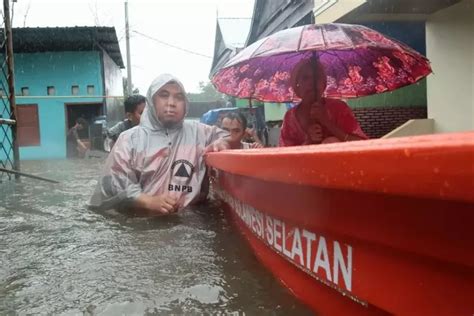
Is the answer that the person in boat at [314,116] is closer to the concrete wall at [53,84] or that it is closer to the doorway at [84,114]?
the doorway at [84,114]

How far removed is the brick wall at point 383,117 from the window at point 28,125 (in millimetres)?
11691

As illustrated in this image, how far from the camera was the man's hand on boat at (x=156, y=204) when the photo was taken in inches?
137

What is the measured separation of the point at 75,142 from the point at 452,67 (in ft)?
42.9

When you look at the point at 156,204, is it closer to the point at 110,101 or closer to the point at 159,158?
the point at 159,158

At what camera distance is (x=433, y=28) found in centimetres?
629

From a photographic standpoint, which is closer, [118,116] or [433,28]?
[433,28]

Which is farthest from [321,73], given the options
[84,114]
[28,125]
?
[84,114]

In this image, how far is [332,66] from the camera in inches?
162

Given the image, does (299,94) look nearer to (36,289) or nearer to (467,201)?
(36,289)

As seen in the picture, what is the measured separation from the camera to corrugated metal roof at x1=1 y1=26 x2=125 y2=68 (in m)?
14.1

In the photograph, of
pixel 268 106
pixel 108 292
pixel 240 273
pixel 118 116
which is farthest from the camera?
pixel 118 116

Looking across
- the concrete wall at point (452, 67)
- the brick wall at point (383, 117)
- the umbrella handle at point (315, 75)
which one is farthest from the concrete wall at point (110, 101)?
the umbrella handle at point (315, 75)

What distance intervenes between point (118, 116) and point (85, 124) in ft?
7.72

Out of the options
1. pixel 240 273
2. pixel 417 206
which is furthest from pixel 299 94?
pixel 417 206
